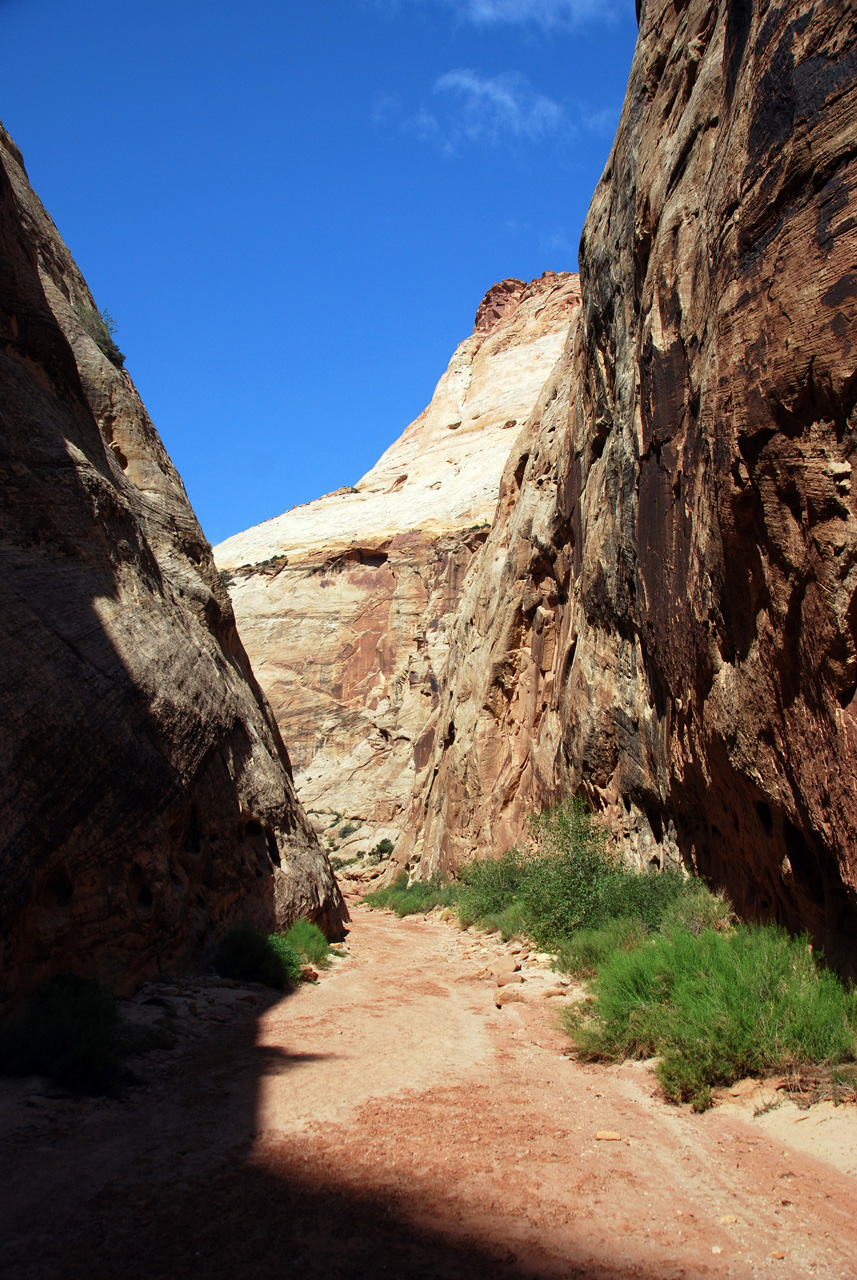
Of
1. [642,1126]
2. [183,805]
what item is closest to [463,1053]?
[642,1126]

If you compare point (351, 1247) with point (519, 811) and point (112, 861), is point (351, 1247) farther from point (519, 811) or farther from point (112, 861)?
point (519, 811)

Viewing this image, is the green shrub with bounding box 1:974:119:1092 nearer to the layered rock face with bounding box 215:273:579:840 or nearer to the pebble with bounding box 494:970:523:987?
the pebble with bounding box 494:970:523:987

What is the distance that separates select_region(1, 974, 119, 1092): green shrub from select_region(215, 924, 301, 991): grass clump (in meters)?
2.68

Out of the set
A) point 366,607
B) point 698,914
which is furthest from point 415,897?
point 366,607

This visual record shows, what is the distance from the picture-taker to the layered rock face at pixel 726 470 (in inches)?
190

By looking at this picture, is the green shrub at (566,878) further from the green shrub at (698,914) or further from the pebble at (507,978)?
the green shrub at (698,914)

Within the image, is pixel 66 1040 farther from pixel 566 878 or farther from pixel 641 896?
pixel 566 878

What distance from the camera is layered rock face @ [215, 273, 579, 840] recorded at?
35562 mm

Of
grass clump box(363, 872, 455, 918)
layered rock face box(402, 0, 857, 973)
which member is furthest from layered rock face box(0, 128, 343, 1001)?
layered rock face box(402, 0, 857, 973)

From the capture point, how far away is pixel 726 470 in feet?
19.6

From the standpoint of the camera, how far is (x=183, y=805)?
841 cm

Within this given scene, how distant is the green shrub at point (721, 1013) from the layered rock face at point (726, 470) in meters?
0.54

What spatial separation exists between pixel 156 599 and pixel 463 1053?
6.69 m

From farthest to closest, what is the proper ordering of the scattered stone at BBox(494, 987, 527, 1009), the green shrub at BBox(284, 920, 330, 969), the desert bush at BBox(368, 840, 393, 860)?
the desert bush at BBox(368, 840, 393, 860) < the green shrub at BBox(284, 920, 330, 969) < the scattered stone at BBox(494, 987, 527, 1009)
